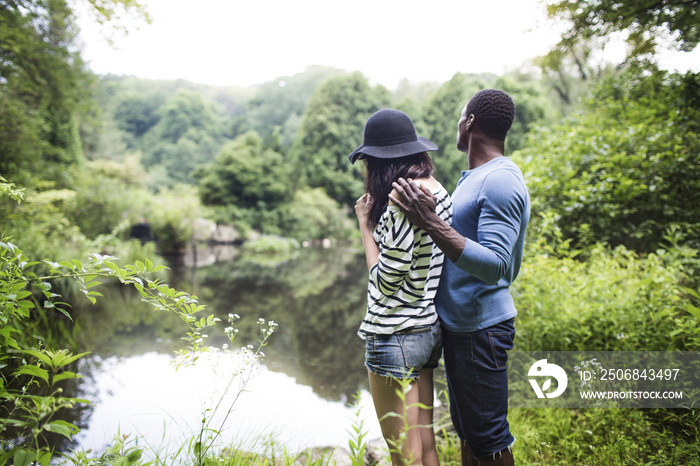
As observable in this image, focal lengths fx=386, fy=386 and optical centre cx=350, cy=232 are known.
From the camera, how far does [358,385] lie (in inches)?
145

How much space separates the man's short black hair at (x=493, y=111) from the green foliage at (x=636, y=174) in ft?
8.41

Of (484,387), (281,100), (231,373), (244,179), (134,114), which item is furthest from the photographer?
(281,100)

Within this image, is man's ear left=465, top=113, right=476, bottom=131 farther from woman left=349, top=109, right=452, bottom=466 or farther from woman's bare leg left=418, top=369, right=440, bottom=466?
woman's bare leg left=418, top=369, right=440, bottom=466

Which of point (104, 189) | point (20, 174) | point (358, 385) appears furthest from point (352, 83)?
point (358, 385)

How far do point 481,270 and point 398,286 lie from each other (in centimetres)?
28

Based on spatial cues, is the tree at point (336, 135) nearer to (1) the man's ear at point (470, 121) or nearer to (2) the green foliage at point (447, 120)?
(2) the green foliage at point (447, 120)

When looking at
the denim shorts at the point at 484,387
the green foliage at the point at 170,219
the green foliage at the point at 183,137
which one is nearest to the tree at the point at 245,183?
the green foliage at the point at 170,219

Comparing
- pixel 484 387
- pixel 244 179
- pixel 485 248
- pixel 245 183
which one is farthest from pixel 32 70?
pixel 245 183

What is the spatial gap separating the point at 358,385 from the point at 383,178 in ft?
9.03

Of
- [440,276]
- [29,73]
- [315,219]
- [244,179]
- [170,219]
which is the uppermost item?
[29,73]

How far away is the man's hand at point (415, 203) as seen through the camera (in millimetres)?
1272

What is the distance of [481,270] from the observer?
128cm

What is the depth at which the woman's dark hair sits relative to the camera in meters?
1.47

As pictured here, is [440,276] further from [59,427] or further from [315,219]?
[315,219]
